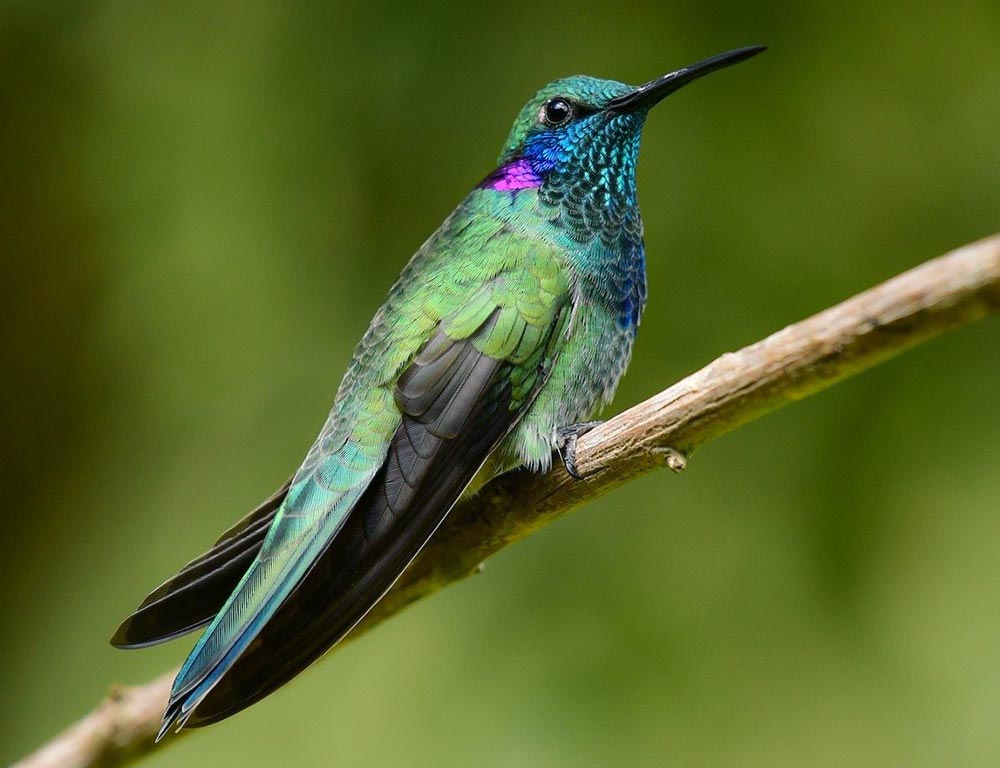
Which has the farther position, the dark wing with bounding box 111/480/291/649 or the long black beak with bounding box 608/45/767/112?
the long black beak with bounding box 608/45/767/112

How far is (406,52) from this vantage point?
11.8ft

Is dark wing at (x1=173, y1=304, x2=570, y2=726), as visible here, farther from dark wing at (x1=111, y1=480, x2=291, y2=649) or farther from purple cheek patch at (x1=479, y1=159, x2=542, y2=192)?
purple cheek patch at (x1=479, y1=159, x2=542, y2=192)

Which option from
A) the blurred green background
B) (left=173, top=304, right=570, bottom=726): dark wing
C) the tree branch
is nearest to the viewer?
the tree branch

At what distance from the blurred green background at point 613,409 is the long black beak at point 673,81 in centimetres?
89

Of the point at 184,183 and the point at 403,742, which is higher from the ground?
the point at 184,183

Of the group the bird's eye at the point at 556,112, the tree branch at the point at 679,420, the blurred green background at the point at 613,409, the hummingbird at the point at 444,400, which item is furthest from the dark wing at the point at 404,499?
the blurred green background at the point at 613,409

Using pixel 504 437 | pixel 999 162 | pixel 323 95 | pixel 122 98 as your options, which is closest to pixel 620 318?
pixel 504 437

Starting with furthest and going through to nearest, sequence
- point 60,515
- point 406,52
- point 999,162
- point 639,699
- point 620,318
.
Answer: point 60,515 → point 406,52 → point 999,162 → point 639,699 → point 620,318

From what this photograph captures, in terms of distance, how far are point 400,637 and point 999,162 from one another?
91.8 inches

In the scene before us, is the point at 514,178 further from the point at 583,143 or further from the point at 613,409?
Answer: the point at 613,409

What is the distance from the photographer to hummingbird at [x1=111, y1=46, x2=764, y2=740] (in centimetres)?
184

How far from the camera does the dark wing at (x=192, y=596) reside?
202 cm

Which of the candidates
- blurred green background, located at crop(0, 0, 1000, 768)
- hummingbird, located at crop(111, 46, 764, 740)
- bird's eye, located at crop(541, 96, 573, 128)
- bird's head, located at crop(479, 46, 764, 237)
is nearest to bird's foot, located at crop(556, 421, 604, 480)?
hummingbird, located at crop(111, 46, 764, 740)

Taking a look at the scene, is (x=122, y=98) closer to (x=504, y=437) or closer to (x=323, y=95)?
(x=323, y=95)
